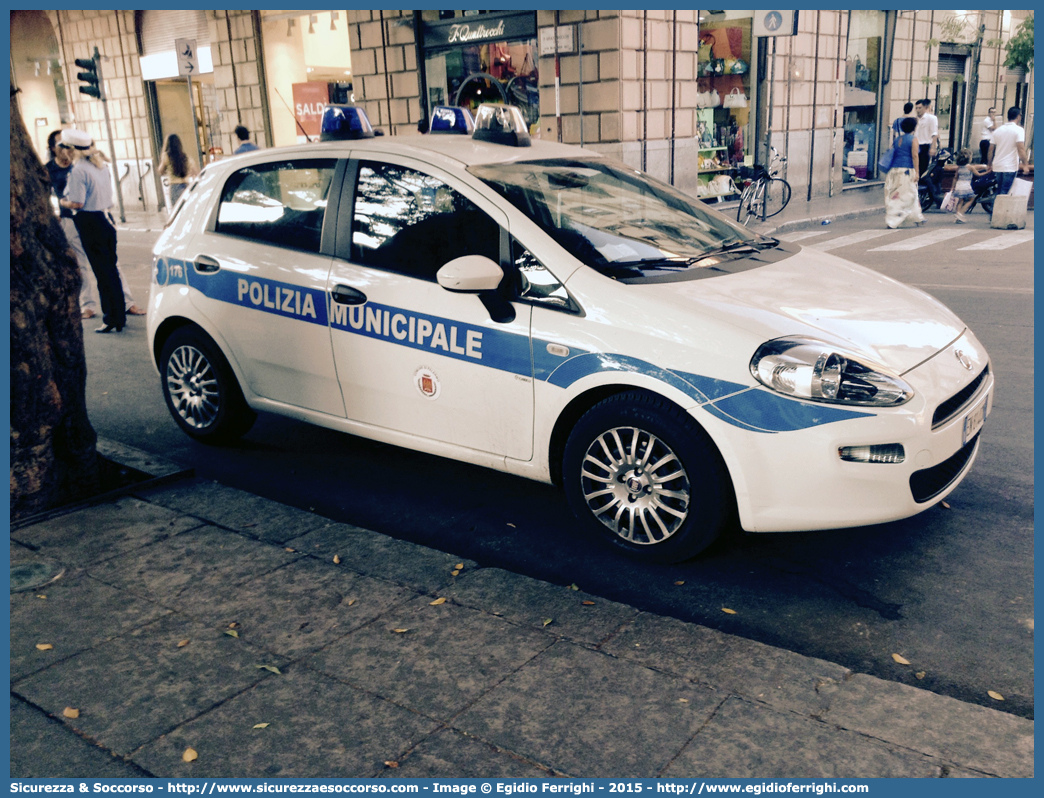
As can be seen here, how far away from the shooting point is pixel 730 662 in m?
3.12

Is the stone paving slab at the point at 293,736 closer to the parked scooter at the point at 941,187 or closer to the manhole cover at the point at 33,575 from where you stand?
the manhole cover at the point at 33,575

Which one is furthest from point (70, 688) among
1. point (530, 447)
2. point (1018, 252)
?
point (1018, 252)

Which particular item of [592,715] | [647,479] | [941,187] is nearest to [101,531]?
[647,479]

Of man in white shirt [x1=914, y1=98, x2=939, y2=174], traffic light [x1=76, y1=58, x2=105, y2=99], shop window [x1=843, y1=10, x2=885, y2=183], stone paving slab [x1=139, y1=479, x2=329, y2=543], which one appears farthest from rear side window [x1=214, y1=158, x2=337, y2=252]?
shop window [x1=843, y1=10, x2=885, y2=183]

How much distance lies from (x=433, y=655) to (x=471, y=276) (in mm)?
1557

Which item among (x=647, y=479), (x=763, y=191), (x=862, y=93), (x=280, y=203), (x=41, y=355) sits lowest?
(x=647, y=479)

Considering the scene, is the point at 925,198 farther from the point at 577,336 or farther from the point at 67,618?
the point at 67,618

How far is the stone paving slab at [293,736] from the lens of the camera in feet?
8.77

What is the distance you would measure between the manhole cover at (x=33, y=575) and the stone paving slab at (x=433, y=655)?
4.65ft

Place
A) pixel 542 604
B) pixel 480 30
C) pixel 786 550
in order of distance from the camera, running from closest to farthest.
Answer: pixel 542 604, pixel 786 550, pixel 480 30

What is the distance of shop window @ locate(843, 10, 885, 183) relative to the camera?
22.1m

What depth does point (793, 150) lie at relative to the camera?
19844 millimetres

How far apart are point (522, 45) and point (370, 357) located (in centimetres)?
1347

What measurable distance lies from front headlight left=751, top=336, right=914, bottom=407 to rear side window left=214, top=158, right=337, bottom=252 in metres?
2.40
